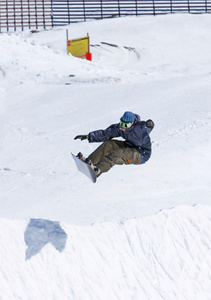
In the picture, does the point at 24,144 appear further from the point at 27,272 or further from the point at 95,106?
the point at 27,272

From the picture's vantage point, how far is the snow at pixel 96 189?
7.79 meters

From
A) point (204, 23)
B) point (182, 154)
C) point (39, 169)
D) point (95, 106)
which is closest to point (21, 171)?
point (39, 169)

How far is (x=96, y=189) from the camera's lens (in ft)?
37.3

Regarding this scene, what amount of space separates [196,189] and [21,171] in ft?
13.8

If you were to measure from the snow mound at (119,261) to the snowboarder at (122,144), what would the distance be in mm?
1119

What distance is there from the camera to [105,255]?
814 cm

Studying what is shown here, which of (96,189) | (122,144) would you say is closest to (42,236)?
(122,144)

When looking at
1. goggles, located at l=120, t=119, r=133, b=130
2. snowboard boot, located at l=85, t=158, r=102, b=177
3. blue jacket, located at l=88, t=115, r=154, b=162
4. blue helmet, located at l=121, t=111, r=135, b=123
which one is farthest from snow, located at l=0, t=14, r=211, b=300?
blue helmet, located at l=121, t=111, r=135, b=123

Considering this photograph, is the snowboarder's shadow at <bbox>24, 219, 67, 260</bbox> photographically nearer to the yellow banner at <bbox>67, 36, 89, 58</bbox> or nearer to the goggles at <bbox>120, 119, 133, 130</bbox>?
the goggles at <bbox>120, 119, 133, 130</bbox>

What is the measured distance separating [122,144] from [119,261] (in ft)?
Result: 5.83

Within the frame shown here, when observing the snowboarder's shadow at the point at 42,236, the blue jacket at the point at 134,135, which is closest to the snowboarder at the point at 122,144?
the blue jacket at the point at 134,135

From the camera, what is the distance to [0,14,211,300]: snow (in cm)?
779

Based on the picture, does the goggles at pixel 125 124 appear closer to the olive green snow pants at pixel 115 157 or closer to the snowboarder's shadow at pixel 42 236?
the olive green snow pants at pixel 115 157

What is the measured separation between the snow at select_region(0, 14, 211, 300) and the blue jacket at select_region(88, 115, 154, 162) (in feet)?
4.37
